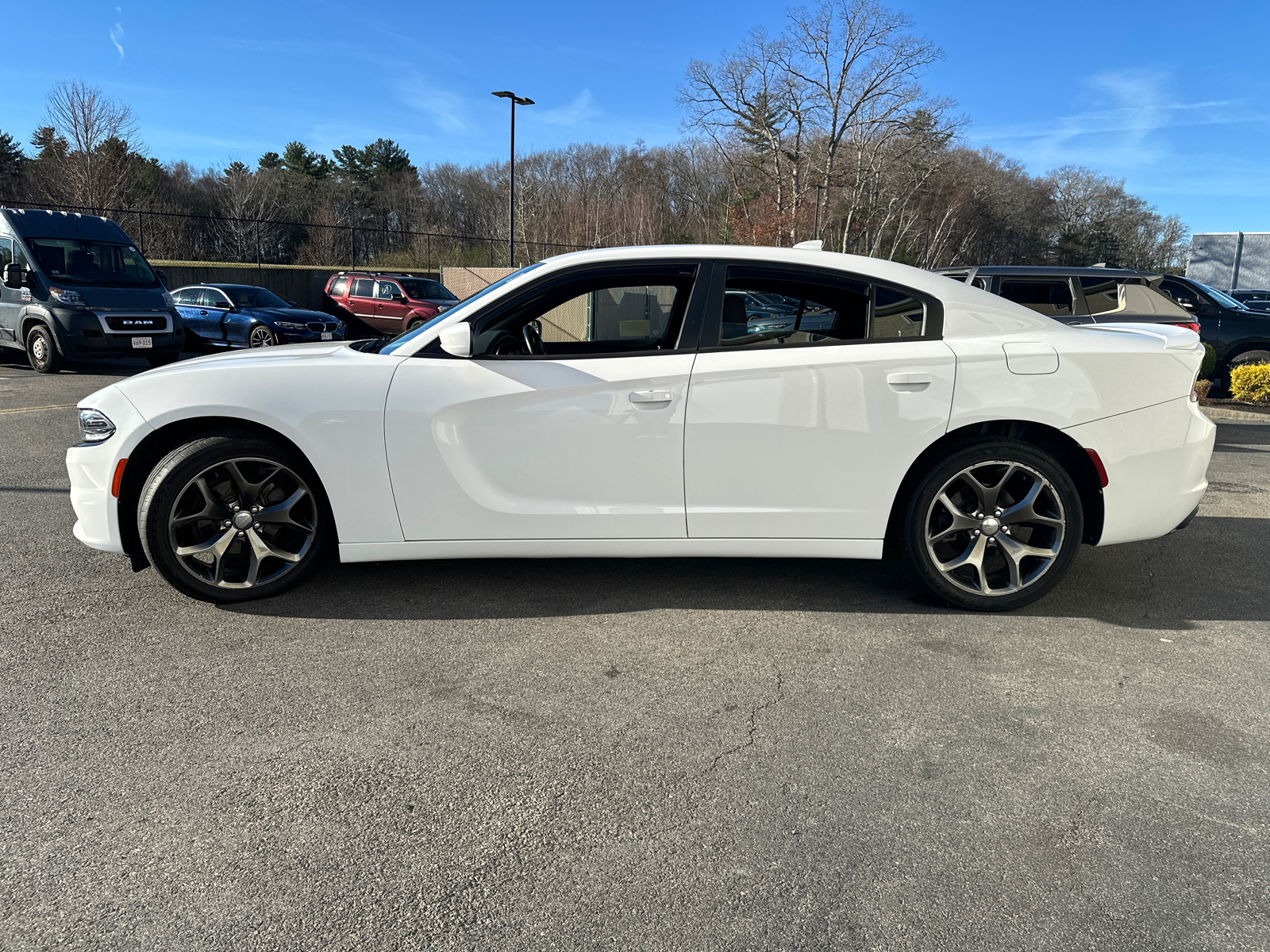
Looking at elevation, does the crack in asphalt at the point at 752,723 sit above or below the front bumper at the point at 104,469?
below

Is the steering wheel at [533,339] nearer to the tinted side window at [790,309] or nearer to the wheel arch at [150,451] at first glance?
the tinted side window at [790,309]

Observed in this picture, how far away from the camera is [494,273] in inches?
1170

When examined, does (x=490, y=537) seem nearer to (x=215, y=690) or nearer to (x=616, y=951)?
(x=215, y=690)

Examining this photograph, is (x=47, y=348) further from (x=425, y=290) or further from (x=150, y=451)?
(x=150, y=451)

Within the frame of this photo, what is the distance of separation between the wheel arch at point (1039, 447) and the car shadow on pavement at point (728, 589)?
393mm

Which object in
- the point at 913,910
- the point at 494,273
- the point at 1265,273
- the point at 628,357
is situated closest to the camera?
the point at 913,910

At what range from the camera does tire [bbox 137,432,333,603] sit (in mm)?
3709

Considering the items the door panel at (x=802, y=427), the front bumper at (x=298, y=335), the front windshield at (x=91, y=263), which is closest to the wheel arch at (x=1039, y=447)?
the door panel at (x=802, y=427)

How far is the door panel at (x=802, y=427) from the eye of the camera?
3709mm

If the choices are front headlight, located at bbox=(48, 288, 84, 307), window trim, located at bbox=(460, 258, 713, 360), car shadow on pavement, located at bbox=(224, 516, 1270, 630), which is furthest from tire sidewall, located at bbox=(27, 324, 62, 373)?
window trim, located at bbox=(460, 258, 713, 360)

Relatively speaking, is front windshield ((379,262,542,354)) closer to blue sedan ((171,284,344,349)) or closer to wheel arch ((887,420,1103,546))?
wheel arch ((887,420,1103,546))

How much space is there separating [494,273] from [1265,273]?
43.0 m

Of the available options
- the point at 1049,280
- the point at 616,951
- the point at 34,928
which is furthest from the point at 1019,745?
the point at 1049,280

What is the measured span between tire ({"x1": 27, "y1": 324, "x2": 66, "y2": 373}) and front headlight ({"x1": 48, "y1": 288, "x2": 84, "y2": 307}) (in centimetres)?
53
